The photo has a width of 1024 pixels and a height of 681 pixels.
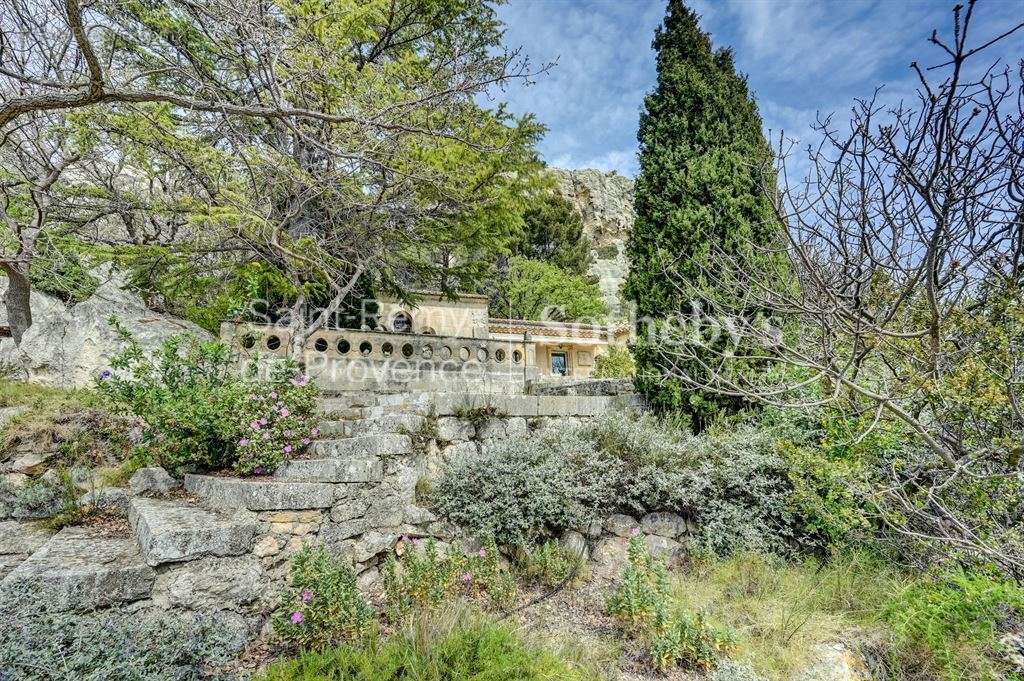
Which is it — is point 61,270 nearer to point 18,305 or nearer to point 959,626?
point 18,305

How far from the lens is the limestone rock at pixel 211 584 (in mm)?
2871

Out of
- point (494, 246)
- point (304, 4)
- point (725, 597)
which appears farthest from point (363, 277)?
→ point (725, 597)

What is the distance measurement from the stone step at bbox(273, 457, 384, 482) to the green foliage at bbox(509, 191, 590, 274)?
21073 millimetres

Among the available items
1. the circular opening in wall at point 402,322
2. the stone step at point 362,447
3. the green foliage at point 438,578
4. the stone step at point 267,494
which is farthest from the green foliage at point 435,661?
the circular opening in wall at point 402,322

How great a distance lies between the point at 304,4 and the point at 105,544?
18.8 ft

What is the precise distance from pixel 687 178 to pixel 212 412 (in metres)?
6.40

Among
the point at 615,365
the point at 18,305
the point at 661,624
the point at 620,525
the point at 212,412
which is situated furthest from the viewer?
the point at 615,365

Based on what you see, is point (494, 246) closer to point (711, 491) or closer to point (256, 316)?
point (256, 316)

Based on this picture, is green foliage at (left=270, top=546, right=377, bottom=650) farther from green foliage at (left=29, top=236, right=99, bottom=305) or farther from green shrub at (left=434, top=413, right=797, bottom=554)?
green foliage at (left=29, top=236, right=99, bottom=305)

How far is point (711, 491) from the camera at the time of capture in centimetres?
489

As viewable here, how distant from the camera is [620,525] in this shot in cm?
483

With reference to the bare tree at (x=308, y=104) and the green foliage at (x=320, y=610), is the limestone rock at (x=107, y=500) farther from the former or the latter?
the bare tree at (x=308, y=104)

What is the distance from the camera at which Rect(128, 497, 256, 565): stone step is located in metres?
2.91

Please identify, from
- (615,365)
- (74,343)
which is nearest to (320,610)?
(74,343)
